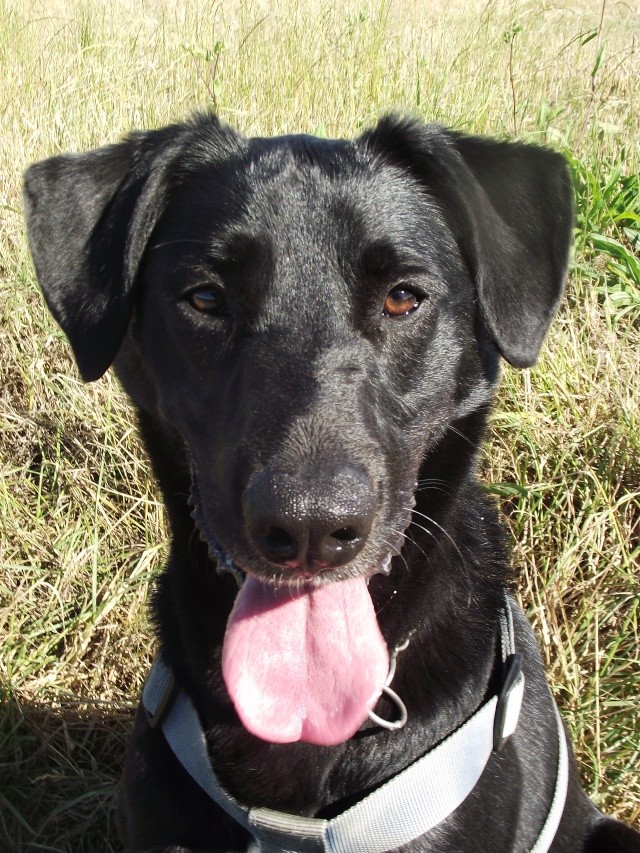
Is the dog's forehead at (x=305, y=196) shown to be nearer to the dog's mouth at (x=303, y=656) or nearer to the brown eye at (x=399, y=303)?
the brown eye at (x=399, y=303)

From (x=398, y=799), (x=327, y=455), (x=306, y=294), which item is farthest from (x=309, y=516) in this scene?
(x=398, y=799)

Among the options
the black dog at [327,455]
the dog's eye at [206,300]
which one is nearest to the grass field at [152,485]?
the black dog at [327,455]

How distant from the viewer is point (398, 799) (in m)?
1.51

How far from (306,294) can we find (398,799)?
89 centimetres

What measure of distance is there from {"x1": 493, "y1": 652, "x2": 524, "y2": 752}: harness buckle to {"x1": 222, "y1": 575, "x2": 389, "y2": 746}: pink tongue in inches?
9.0

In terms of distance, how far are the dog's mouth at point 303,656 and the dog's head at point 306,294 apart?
8 cm

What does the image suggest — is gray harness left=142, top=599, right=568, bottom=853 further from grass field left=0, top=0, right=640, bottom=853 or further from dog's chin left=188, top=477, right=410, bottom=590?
grass field left=0, top=0, right=640, bottom=853

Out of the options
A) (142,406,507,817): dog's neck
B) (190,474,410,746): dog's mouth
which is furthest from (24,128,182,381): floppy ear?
(190,474,410,746): dog's mouth

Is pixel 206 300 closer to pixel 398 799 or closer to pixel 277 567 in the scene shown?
pixel 277 567

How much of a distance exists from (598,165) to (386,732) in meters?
2.55

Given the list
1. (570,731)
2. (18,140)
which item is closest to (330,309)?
(570,731)

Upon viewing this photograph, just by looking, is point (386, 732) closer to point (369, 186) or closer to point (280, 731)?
point (280, 731)

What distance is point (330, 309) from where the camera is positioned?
157 centimetres

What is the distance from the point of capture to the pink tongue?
1.48 meters
